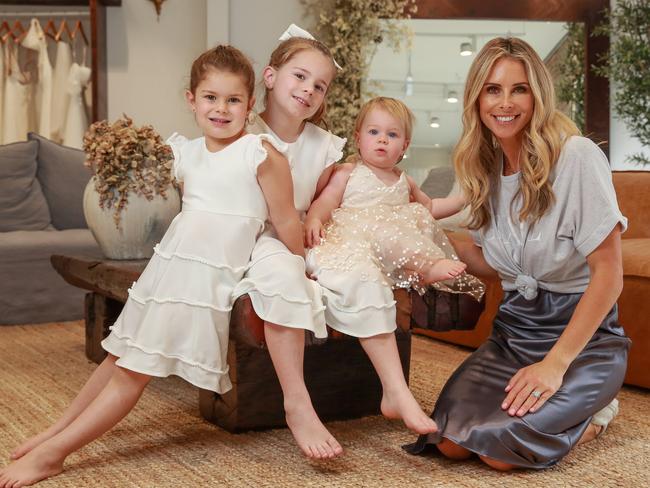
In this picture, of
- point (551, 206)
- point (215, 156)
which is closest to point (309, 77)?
point (215, 156)

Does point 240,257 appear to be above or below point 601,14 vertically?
below

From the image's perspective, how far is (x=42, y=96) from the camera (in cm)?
578

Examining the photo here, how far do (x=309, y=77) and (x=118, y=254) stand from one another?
48.1 inches

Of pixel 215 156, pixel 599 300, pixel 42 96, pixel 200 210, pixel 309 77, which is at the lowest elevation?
pixel 599 300

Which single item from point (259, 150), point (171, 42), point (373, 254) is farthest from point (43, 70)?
point (373, 254)

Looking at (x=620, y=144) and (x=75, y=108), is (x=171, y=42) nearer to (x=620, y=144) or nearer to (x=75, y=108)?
(x=75, y=108)

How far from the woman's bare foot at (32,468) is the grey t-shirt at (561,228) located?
3.77 feet

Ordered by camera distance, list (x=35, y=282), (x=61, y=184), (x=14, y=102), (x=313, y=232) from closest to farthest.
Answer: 1. (x=313, y=232)
2. (x=35, y=282)
3. (x=61, y=184)
4. (x=14, y=102)

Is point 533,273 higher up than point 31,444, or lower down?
higher up

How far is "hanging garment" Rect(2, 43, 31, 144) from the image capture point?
5.68m

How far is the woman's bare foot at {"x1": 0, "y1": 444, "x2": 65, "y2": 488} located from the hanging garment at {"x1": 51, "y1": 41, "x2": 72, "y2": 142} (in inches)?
171

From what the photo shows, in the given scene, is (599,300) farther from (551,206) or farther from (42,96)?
(42,96)

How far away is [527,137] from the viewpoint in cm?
200

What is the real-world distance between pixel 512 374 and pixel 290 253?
601 mm
